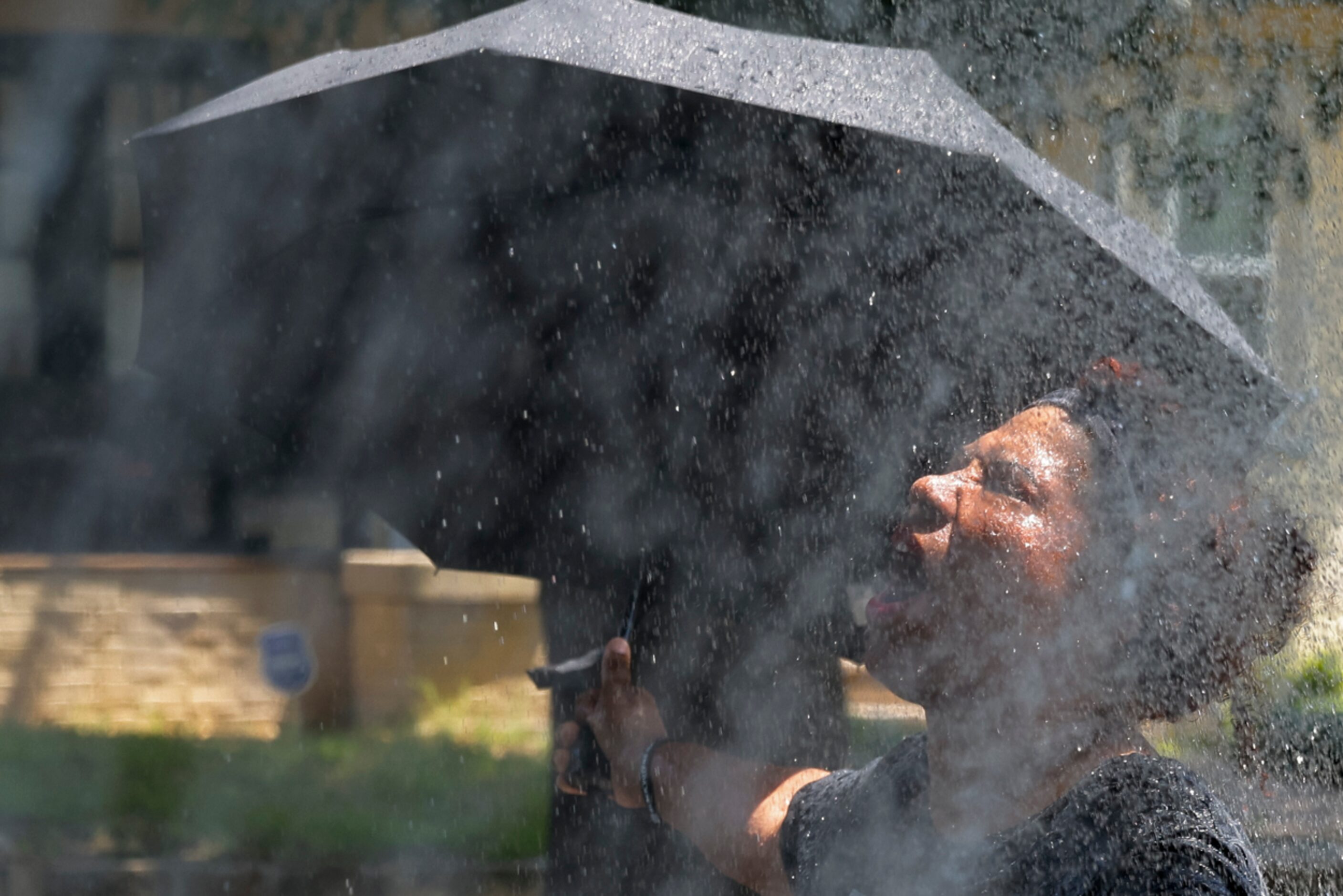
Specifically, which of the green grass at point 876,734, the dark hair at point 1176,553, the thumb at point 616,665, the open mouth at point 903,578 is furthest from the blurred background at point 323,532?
the open mouth at point 903,578

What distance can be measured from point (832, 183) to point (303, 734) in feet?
18.5

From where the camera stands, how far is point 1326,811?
17.1 ft

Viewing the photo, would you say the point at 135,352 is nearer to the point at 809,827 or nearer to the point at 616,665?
the point at 616,665

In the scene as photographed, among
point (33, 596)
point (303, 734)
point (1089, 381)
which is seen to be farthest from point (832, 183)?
point (33, 596)

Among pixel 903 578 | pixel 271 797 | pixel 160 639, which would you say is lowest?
pixel 271 797

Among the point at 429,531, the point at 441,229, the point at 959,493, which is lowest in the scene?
the point at 429,531

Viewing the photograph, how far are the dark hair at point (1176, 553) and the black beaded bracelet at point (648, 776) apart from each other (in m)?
0.76

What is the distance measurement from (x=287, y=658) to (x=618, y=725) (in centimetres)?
536

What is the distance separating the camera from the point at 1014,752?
1.54m

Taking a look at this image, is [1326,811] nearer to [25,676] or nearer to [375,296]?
[375,296]

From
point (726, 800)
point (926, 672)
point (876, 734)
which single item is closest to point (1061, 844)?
point (926, 672)

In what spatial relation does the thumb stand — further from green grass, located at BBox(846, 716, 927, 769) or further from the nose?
green grass, located at BBox(846, 716, 927, 769)

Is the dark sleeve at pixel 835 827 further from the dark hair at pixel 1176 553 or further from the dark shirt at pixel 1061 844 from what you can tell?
the dark hair at pixel 1176 553

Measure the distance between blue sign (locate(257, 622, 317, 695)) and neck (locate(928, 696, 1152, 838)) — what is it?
19.4 feet
